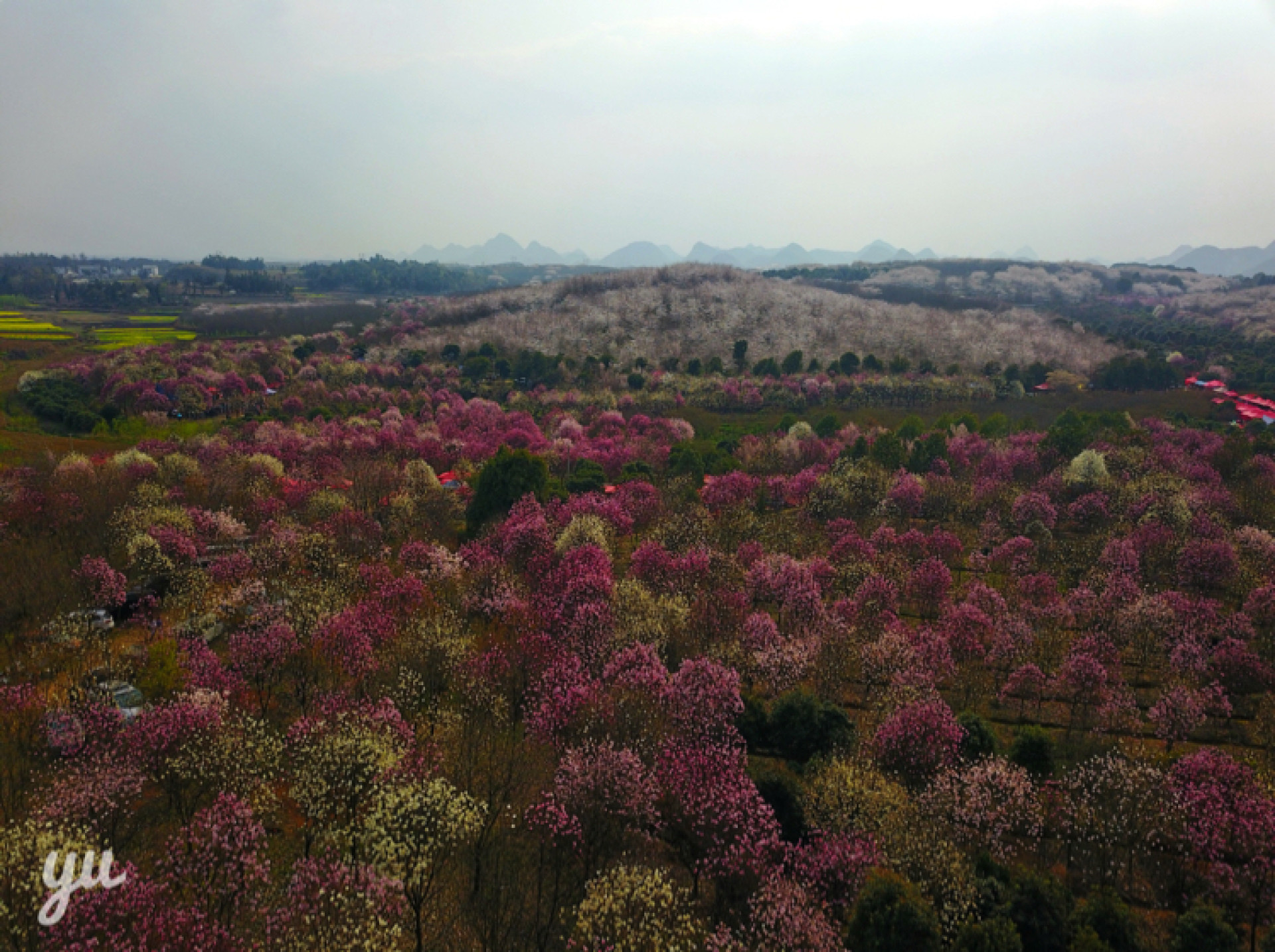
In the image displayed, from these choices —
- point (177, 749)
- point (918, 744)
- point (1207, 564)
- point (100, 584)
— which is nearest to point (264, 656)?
point (177, 749)

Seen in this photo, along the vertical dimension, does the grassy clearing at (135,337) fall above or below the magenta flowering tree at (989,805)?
above

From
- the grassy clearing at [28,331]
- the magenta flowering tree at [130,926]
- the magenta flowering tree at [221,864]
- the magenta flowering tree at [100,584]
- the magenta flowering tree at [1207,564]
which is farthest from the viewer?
the grassy clearing at [28,331]

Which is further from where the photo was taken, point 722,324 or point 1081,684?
point 722,324

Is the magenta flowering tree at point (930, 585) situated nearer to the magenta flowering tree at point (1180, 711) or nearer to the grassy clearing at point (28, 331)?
the magenta flowering tree at point (1180, 711)

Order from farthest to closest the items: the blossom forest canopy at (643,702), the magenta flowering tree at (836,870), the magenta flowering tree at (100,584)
→ the magenta flowering tree at (100,584), the magenta flowering tree at (836,870), the blossom forest canopy at (643,702)

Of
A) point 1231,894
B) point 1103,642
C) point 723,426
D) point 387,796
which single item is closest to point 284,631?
point 387,796

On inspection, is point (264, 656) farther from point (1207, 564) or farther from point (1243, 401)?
point (1243, 401)

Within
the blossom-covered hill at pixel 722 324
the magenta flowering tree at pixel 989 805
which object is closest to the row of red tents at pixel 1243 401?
the blossom-covered hill at pixel 722 324
